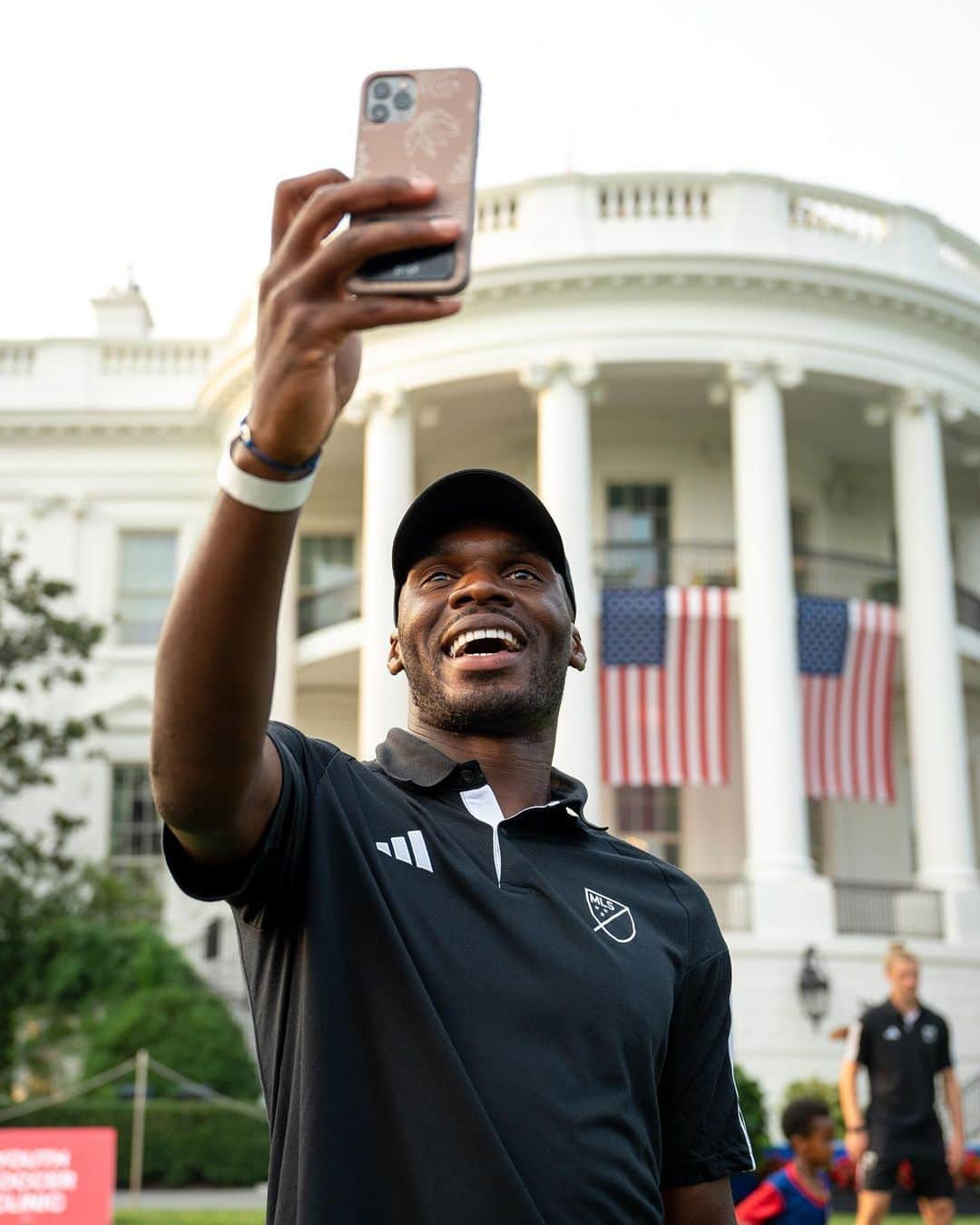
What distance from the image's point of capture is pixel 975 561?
2973 centimetres

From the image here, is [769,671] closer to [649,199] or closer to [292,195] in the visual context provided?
[649,199]

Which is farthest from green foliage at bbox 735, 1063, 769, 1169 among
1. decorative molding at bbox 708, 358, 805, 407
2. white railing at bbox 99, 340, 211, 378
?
white railing at bbox 99, 340, 211, 378

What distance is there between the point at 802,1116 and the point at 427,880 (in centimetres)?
623

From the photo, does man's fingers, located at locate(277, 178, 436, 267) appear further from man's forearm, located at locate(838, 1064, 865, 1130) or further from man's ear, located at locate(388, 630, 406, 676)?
man's forearm, located at locate(838, 1064, 865, 1130)

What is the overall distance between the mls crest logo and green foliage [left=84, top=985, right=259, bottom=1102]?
20275mm

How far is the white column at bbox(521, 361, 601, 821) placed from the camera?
23.4 metres

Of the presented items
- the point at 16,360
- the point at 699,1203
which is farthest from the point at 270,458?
the point at 16,360

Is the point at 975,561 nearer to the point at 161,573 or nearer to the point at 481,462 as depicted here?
the point at 481,462

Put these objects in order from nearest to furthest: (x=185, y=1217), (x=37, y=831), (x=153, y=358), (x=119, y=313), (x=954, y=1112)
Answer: (x=954, y=1112) → (x=185, y=1217) → (x=37, y=831) → (x=153, y=358) → (x=119, y=313)

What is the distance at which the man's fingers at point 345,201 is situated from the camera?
5.65 feet

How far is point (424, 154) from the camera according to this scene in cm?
184

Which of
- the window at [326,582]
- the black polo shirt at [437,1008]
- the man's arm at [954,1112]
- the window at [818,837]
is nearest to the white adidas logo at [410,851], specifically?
the black polo shirt at [437,1008]

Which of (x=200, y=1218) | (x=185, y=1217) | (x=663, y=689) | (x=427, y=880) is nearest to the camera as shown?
(x=427, y=880)

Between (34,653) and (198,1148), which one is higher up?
(34,653)
